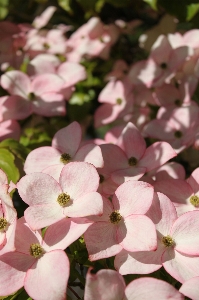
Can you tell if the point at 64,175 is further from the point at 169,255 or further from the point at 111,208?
the point at 169,255

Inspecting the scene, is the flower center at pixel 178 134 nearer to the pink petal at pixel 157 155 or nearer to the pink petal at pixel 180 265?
the pink petal at pixel 157 155

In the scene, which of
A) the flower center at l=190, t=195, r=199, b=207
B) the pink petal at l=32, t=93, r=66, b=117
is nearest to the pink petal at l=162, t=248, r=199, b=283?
the flower center at l=190, t=195, r=199, b=207

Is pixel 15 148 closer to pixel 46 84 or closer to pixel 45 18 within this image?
pixel 46 84

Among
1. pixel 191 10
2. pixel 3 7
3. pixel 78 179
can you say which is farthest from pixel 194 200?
pixel 3 7

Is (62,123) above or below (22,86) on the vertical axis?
below

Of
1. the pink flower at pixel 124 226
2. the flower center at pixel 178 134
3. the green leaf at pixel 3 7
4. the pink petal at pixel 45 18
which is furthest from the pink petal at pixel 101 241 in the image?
the pink petal at pixel 45 18

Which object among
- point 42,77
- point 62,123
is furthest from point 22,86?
point 62,123
